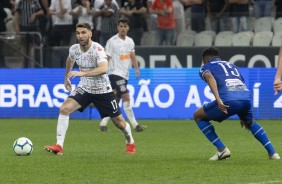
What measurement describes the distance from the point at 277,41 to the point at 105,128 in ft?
22.9

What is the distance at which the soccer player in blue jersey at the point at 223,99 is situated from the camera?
1306 cm

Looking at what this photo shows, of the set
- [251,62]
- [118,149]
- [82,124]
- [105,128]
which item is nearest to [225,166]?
[118,149]

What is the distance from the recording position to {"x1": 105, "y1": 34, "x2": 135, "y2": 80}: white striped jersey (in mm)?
20719

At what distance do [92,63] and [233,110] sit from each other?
104 inches

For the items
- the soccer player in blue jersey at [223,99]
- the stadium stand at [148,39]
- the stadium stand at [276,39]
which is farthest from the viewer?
the stadium stand at [148,39]

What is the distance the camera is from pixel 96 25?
26062 millimetres

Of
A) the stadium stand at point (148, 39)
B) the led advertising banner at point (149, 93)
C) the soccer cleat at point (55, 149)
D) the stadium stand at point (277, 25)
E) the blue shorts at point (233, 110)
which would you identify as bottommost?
the led advertising banner at point (149, 93)

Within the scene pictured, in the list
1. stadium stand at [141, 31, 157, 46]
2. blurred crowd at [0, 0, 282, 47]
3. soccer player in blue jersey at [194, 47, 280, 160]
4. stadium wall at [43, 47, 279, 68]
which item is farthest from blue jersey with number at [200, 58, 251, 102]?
stadium stand at [141, 31, 157, 46]

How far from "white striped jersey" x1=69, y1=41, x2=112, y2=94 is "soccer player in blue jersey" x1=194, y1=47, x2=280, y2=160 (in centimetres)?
192

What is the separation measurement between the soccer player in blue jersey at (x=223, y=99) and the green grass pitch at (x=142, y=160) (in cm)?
42

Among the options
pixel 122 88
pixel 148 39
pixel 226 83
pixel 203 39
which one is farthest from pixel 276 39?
pixel 226 83

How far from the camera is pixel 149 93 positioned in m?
24.2

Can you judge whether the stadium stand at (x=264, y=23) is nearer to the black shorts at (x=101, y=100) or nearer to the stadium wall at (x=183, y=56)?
the stadium wall at (x=183, y=56)

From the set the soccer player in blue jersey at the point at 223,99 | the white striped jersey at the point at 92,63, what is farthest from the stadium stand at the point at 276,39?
the soccer player in blue jersey at the point at 223,99
